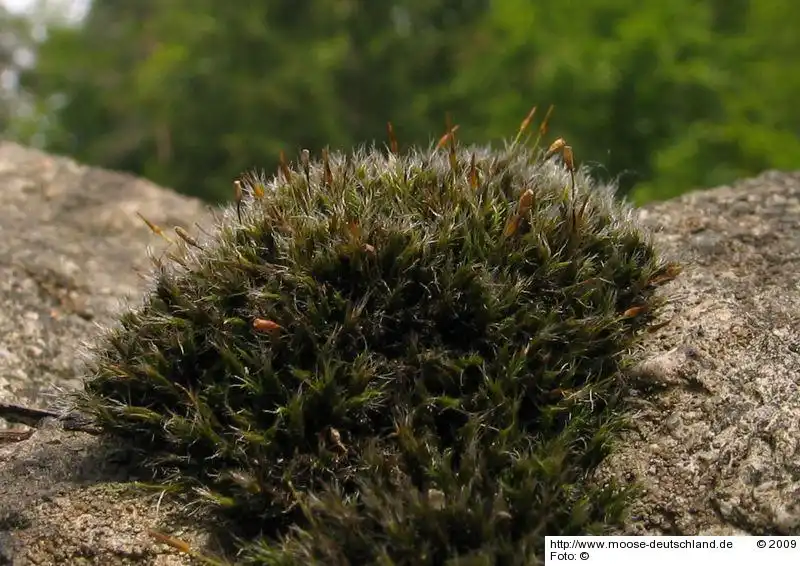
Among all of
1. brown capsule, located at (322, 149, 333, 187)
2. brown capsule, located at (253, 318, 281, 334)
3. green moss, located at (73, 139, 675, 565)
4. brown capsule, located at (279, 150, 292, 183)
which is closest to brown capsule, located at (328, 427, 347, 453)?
green moss, located at (73, 139, 675, 565)

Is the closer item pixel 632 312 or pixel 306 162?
pixel 632 312

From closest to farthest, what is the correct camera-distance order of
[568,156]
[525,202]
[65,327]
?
1. [525,202]
2. [568,156]
3. [65,327]

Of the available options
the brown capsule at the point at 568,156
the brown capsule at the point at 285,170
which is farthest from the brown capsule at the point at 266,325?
the brown capsule at the point at 568,156

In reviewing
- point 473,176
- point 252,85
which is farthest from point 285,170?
point 252,85

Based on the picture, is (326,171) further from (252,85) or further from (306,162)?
(252,85)

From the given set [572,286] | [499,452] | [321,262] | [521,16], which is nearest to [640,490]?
[499,452]

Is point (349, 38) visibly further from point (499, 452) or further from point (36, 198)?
point (499, 452)

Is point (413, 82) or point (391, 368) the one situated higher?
point (413, 82)
